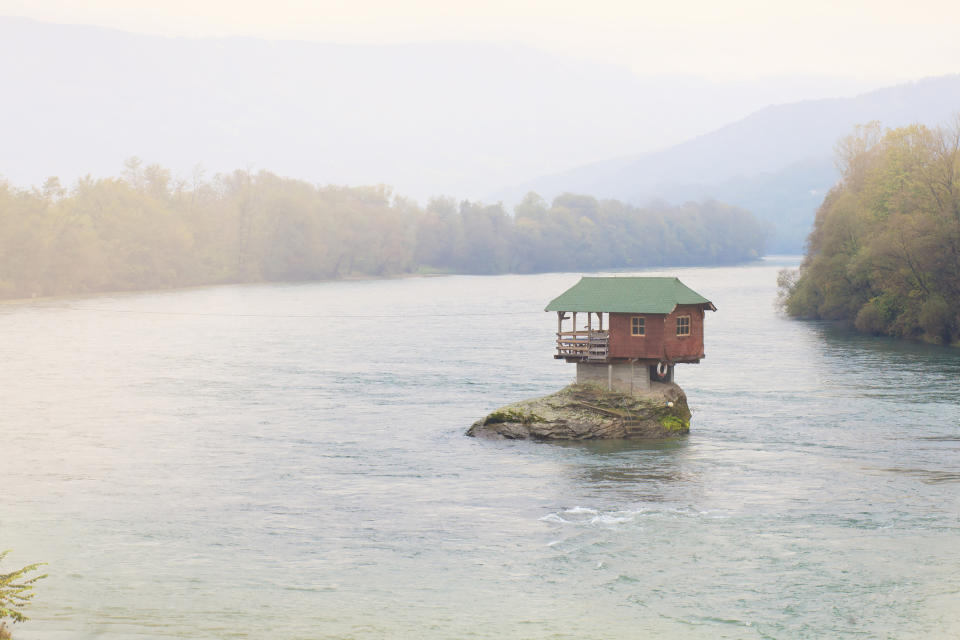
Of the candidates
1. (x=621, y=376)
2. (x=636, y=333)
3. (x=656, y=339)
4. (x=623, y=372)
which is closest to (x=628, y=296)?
(x=636, y=333)

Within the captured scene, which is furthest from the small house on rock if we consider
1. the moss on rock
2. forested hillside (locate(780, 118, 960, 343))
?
forested hillside (locate(780, 118, 960, 343))

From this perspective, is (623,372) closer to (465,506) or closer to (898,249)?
(465,506)

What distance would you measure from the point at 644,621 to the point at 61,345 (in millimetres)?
72917

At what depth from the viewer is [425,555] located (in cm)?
2977

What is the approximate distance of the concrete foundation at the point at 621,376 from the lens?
46906 millimetres

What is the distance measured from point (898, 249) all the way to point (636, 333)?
43239 mm

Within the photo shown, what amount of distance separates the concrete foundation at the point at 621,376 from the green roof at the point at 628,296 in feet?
8.30

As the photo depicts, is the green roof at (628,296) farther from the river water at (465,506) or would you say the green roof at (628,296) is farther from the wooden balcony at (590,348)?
the river water at (465,506)

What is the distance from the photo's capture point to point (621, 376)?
4712cm

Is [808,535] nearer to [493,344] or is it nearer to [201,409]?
[201,409]

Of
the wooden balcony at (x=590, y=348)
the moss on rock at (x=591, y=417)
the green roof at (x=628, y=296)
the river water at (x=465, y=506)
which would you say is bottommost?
the river water at (x=465, y=506)

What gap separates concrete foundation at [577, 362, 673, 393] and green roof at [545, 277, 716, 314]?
2.53 metres

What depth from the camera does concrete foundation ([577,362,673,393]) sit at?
46906mm

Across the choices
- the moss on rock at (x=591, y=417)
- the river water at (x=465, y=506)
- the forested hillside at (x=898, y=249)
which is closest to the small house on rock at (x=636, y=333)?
the moss on rock at (x=591, y=417)
